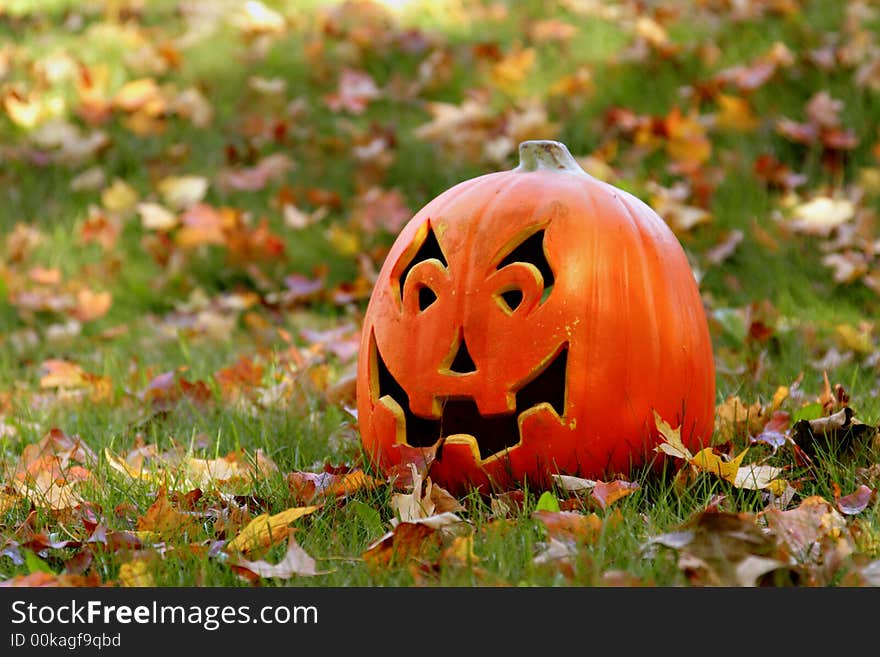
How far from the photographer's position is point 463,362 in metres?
2.48

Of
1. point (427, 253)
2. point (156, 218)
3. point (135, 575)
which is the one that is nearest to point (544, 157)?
point (427, 253)

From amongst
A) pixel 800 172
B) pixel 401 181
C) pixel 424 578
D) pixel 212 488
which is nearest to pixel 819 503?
pixel 424 578

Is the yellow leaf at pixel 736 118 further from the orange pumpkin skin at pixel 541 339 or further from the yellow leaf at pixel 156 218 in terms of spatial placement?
the orange pumpkin skin at pixel 541 339

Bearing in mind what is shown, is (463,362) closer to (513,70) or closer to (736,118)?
(736,118)

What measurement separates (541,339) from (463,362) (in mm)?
229

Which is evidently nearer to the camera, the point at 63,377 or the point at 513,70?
the point at 63,377

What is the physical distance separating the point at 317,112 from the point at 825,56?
→ 8.15 ft

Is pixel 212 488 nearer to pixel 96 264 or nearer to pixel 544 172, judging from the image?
pixel 544 172

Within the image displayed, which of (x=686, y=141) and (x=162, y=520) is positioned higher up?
(x=686, y=141)

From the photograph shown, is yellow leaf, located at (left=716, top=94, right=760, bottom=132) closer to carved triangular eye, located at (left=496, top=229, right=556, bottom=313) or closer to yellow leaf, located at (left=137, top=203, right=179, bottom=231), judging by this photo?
yellow leaf, located at (left=137, top=203, right=179, bottom=231)

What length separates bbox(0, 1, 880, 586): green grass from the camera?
2.18 metres

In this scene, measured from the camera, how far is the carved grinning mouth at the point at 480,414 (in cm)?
242

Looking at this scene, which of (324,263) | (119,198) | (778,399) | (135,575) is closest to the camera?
(135,575)

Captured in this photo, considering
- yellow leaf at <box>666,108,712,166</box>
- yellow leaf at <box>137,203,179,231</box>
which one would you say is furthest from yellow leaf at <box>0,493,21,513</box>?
yellow leaf at <box>666,108,712,166</box>
